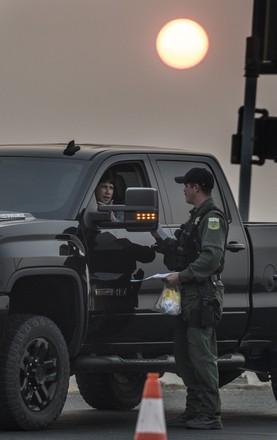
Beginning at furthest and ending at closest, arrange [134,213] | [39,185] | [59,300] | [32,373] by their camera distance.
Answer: [39,185], [134,213], [59,300], [32,373]

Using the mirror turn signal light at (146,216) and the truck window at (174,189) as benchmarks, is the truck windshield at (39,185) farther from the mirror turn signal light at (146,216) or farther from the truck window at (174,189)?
the truck window at (174,189)

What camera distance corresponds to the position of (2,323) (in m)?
10.4

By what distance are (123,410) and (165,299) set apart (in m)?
2.78

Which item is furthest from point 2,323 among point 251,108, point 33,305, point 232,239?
point 251,108

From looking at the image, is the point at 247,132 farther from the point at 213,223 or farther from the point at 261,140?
the point at 213,223

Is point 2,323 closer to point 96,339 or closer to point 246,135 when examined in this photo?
point 96,339

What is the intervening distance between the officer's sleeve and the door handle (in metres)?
0.84

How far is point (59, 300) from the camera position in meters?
11.2

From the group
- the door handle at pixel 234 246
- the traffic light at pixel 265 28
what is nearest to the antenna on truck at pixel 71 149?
the door handle at pixel 234 246

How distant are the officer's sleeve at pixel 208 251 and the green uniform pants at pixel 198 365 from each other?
40 centimetres

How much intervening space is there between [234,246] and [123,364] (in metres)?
1.39

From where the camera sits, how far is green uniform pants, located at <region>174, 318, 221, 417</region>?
1142cm

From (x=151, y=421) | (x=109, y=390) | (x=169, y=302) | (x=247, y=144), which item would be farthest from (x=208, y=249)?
(x=247, y=144)

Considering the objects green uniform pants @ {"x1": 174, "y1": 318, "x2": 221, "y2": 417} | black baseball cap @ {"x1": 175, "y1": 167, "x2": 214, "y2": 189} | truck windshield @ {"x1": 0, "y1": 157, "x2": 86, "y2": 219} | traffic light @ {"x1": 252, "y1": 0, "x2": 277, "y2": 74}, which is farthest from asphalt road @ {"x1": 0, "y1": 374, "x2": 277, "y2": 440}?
traffic light @ {"x1": 252, "y1": 0, "x2": 277, "y2": 74}
